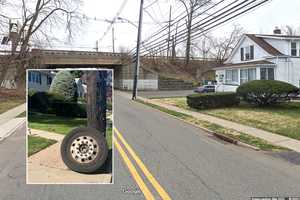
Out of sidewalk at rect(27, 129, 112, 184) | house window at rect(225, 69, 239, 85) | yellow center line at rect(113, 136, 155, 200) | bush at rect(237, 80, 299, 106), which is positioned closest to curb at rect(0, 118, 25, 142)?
yellow center line at rect(113, 136, 155, 200)

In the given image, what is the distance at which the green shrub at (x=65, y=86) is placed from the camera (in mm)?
2393

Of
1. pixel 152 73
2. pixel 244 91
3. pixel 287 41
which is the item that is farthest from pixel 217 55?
pixel 244 91

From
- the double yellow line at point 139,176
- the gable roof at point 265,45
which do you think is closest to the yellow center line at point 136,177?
the double yellow line at point 139,176

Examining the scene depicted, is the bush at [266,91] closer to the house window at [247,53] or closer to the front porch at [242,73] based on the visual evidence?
the front porch at [242,73]

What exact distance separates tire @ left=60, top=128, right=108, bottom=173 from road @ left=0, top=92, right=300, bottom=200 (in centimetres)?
278

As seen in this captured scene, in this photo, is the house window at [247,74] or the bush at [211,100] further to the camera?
the house window at [247,74]

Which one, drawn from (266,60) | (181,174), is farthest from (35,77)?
(266,60)

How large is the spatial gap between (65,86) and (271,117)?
15.8 meters

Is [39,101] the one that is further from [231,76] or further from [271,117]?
[231,76]

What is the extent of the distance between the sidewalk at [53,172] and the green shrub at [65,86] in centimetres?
30

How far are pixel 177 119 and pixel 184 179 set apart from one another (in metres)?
11.6

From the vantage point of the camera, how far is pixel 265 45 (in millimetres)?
35688

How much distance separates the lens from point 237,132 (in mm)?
12766

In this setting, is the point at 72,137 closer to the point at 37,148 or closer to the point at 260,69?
the point at 37,148
